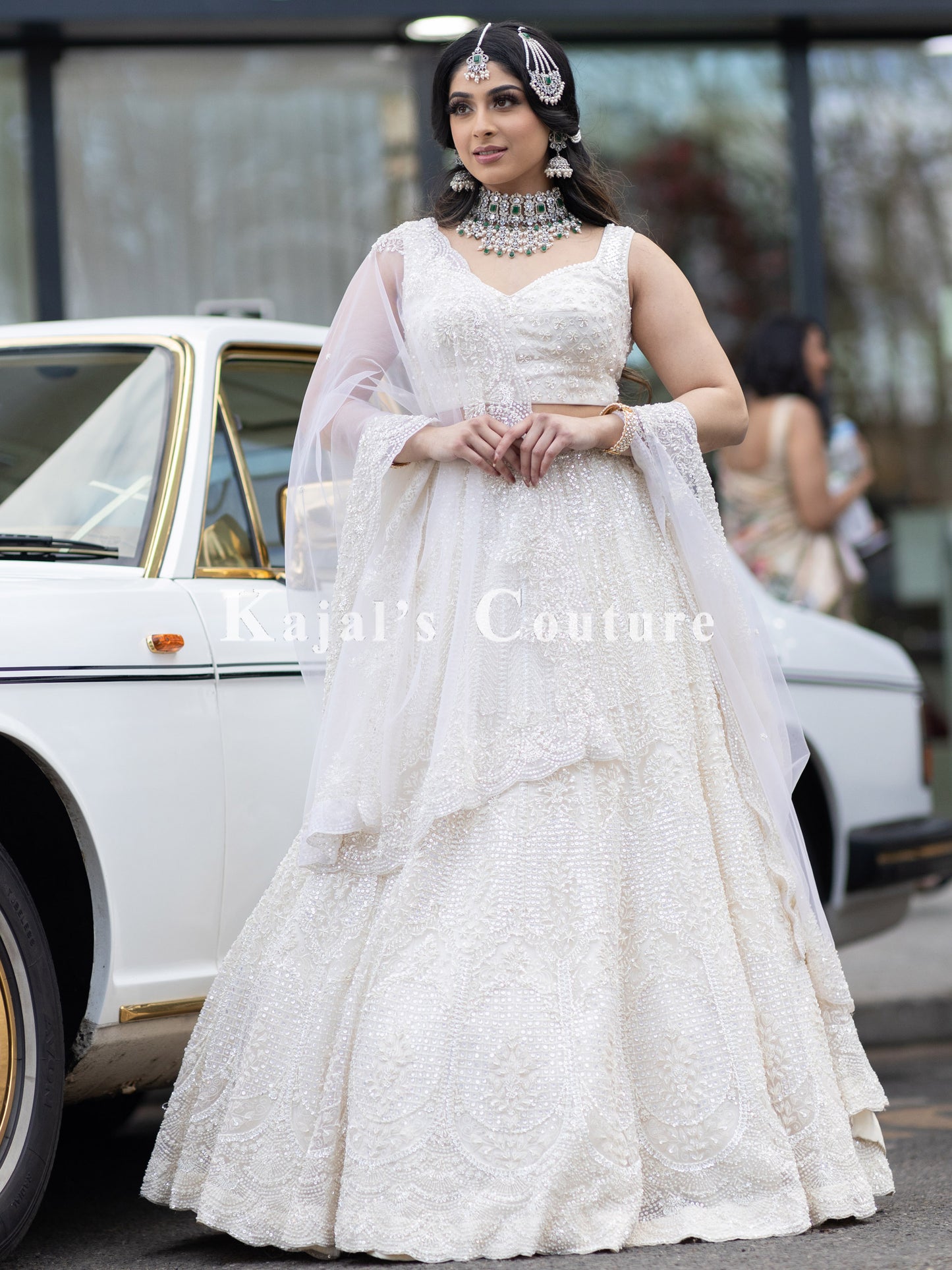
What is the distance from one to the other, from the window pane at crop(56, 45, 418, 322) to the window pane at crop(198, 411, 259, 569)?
3.99 meters

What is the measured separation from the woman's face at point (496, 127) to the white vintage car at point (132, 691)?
2.70 ft

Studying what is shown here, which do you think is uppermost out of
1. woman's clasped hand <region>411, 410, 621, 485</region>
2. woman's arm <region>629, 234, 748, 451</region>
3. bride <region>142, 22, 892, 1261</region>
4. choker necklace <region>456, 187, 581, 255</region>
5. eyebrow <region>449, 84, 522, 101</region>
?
eyebrow <region>449, 84, 522, 101</region>

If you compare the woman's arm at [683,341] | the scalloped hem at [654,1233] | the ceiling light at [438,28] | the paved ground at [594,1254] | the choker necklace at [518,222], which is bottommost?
the paved ground at [594,1254]

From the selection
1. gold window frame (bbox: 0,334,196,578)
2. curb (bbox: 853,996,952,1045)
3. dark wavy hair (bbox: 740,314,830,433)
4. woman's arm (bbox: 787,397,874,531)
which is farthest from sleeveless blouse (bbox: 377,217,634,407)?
dark wavy hair (bbox: 740,314,830,433)

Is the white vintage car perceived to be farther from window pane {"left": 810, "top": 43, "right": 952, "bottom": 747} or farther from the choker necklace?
window pane {"left": 810, "top": 43, "right": 952, "bottom": 747}

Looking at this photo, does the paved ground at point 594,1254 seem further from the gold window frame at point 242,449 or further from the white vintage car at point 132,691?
the gold window frame at point 242,449

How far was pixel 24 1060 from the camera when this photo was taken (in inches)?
110

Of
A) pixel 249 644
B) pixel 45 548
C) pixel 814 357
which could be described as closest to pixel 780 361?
pixel 814 357

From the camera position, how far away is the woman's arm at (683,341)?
321 cm

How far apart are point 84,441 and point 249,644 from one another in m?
0.64

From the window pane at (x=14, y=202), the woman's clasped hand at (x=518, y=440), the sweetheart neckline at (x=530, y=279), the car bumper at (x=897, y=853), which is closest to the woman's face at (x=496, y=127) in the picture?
the sweetheart neckline at (x=530, y=279)

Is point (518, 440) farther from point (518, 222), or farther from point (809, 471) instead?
point (809, 471)

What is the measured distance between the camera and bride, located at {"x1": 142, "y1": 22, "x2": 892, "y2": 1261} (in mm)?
2686

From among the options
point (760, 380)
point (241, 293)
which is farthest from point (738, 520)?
point (241, 293)
